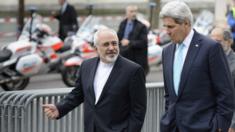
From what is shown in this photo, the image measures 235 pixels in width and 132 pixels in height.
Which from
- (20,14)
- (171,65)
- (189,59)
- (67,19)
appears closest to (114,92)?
(171,65)

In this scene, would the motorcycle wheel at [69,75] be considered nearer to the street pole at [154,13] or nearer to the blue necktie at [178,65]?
the street pole at [154,13]

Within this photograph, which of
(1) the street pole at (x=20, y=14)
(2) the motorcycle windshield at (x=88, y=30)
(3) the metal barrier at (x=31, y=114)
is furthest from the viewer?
(1) the street pole at (x=20, y=14)

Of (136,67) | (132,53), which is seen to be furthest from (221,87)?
(132,53)

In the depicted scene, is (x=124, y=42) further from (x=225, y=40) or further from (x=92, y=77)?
(x=92, y=77)

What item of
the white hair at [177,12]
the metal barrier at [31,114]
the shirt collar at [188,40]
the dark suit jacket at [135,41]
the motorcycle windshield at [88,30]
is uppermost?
the white hair at [177,12]

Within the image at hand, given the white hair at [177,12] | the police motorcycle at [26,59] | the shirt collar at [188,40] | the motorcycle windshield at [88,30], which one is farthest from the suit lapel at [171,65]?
the motorcycle windshield at [88,30]

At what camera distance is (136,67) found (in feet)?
17.8

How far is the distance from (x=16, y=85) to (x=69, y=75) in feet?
3.99

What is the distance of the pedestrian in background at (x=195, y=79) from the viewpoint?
5.15m

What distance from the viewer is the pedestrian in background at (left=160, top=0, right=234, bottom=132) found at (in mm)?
5148

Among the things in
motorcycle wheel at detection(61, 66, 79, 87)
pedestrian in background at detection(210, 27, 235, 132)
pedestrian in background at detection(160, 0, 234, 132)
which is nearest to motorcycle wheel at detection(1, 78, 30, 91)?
motorcycle wheel at detection(61, 66, 79, 87)

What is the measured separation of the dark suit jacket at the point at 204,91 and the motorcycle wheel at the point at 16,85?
9.36 meters

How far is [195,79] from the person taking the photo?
5180 mm

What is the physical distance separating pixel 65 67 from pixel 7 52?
1405 mm
